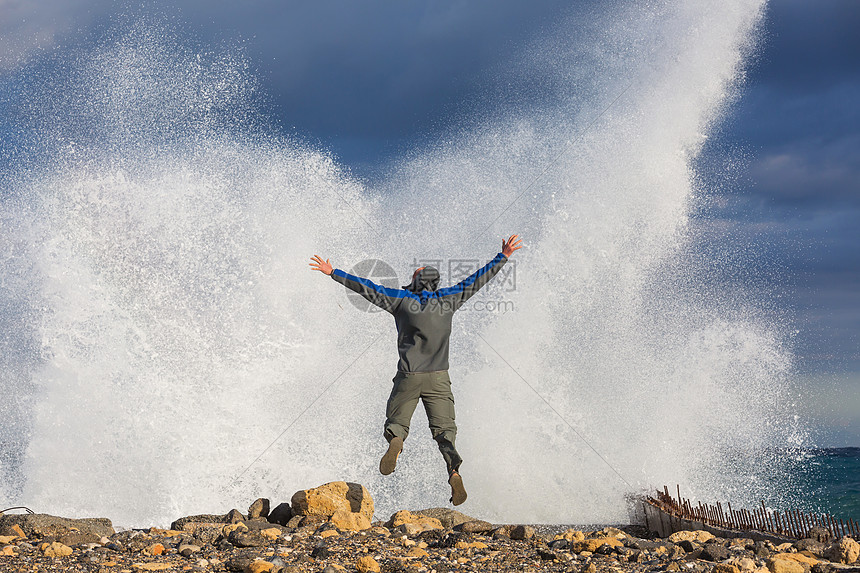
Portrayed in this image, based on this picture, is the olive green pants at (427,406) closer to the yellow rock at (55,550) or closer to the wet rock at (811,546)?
the yellow rock at (55,550)

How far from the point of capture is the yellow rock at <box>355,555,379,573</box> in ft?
17.1

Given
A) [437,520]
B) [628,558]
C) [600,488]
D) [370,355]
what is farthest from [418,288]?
[370,355]

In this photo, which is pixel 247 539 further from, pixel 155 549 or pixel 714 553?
pixel 714 553

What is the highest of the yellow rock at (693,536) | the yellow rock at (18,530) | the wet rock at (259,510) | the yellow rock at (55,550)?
the wet rock at (259,510)

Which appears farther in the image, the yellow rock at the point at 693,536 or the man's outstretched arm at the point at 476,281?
the man's outstretched arm at the point at 476,281

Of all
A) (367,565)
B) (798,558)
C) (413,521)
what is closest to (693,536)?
(798,558)

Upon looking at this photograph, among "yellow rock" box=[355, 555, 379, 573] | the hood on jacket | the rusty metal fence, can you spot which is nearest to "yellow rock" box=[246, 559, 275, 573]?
"yellow rock" box=[355, 555, 379, 573]

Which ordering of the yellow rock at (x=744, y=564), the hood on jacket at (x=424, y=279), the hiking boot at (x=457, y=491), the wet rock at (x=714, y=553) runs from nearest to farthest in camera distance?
the yellow rock at (x=744, y=564)
the wet rock at (x=714, y=553)
the hiking boot at (x=457, y=491)
the hood on jacket at (x=424, y=279)

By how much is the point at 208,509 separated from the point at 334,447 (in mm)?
2852

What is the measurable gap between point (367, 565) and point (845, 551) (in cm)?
399

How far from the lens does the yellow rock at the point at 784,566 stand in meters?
5.06

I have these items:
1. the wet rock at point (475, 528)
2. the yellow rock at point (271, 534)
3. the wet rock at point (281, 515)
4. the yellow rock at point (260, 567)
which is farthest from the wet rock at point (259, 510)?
the yellow rock at point (260, 567)

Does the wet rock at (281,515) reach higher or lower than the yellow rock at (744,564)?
higher

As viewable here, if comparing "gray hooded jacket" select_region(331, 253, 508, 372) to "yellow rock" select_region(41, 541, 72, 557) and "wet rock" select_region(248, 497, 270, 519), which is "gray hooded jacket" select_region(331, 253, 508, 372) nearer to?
"wet rock" select_region(248, 497, 270, 519)
